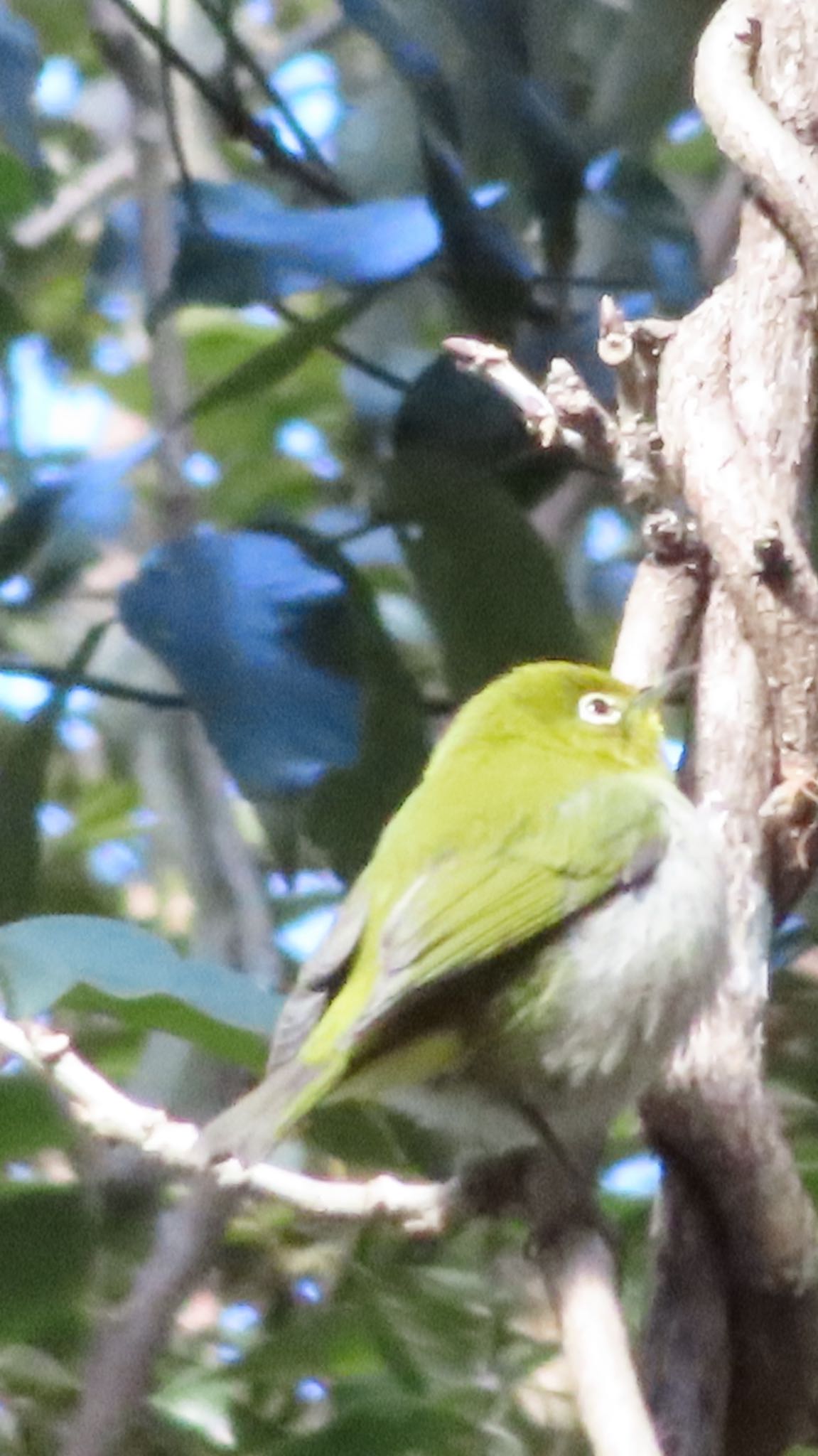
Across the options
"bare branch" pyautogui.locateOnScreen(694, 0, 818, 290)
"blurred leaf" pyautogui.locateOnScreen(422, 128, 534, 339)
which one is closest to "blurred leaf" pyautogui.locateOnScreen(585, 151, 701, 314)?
"blurred leaf" pyautogui.locateOnScreen(422, 128, 534, 339)

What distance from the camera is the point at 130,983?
1.40 meters

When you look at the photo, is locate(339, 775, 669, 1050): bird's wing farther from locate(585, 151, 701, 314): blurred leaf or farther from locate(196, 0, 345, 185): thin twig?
locate(196, 0, 345, 185): thin twig

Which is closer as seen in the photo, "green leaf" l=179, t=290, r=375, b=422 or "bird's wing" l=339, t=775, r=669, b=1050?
"bird's wing" l=339, t=775, r=669, b=1050

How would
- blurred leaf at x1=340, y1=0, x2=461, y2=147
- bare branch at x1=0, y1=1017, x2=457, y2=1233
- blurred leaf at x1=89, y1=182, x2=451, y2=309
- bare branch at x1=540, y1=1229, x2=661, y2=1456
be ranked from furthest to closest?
blurred leaf at x1=340, y1=0, x2=461, y2=147
blurred leaf at x1=89, y1=182, x2=451, y2=309
bare branch at x1=0, y1=1017, x2=457, y2=1233
bare branch at x1=540, y1=1229, x2=661, y2=1456

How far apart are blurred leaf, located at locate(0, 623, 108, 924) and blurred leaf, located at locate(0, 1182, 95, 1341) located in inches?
14.7

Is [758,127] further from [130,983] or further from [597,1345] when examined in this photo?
[597,1345]

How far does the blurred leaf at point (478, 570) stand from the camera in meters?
2.04

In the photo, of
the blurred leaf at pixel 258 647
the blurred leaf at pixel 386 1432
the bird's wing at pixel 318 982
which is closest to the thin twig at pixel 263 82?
the blurred leaf at pixel 258 647

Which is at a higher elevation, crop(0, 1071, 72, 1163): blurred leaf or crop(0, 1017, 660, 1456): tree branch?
crop(0, 1071, 72, 1163): blurred leaf

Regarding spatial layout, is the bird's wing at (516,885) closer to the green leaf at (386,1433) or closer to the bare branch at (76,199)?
the green leaf at (386,1433)

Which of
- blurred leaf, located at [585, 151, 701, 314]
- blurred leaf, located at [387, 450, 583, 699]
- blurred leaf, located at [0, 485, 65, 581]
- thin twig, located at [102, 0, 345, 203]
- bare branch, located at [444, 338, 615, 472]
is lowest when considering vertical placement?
bare branch, located at [444, 338, 615, 472]

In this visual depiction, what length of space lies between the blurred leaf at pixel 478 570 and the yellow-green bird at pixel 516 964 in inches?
11.3

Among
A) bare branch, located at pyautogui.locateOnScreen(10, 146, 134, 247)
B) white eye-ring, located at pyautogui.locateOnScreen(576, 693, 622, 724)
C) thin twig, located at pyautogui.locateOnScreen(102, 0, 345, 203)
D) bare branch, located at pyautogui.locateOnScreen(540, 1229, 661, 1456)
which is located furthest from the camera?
bare branch, located at pyautogui.locateOnScreen(10, 146, 134, 247)

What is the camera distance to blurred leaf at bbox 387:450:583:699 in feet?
6.69
